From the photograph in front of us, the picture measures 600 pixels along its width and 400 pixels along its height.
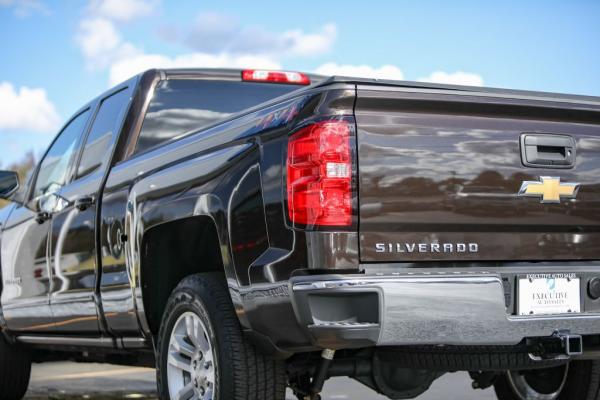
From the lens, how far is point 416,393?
4387 mm

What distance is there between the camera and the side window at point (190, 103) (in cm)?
558

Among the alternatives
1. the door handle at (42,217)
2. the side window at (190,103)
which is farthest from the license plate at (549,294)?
the door handle at (42,217)

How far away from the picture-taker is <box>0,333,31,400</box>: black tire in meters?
6.57

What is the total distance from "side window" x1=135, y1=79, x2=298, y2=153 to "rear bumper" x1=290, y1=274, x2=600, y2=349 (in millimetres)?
2176

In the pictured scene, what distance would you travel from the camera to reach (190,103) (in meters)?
5.80

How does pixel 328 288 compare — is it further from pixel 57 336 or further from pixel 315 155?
pixel 57 336

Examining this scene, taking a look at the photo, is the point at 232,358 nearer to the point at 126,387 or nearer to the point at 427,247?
the point at 427,247

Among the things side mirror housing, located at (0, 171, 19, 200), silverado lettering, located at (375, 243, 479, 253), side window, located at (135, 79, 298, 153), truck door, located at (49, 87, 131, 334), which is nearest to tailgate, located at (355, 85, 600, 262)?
silverado lettering, located at (375, 243, 479, 253)

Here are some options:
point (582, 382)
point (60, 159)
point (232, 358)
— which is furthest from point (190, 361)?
point (60, 159)

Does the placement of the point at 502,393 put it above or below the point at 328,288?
below

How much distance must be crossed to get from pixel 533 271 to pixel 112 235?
2284mm

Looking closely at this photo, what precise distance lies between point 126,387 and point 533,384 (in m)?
3.73

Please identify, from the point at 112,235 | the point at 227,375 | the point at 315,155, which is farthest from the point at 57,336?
the point at 315,155

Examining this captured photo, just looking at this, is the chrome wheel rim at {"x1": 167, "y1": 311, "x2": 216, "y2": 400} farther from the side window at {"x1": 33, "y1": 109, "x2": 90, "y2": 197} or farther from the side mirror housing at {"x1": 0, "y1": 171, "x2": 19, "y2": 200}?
the side mirror housing at {"x1": 0, "y1": 171, "x2": 19, "y2": 200}
